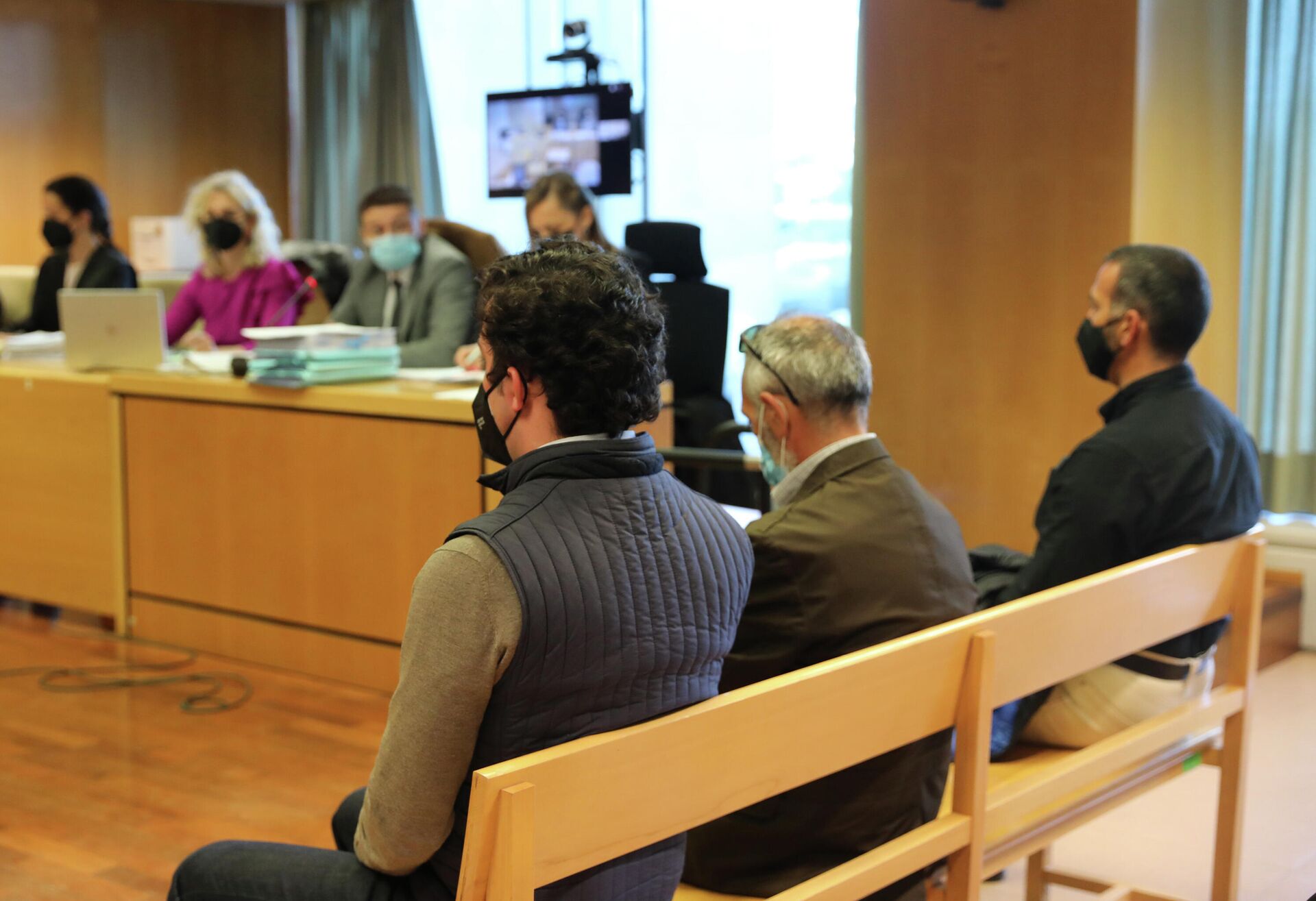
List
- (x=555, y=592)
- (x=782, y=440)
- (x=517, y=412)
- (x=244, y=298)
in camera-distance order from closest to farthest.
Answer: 1. (x=555, y=592)
2. (x=517, y=412)
3. (x=782, y=440)
4. (x=244, y=298)

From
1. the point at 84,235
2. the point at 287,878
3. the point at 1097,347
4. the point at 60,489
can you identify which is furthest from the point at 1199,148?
the point at 84,235

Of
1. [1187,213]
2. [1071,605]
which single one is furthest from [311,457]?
[1187,213]

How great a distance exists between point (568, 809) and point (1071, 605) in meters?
0.87

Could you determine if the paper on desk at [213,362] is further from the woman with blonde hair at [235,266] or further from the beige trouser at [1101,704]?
the beige trouser at [1101,704]

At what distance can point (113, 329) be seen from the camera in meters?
4.02

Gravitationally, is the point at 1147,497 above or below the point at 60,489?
above

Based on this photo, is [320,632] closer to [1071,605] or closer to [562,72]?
[1071,605]

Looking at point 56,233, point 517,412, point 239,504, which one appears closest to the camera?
point 517,412

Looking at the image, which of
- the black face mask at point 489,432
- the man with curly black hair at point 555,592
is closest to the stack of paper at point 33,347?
the black face mask at point 489,432

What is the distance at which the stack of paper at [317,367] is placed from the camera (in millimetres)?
3506

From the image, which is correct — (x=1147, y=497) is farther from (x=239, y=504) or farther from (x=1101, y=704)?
(x=239, y=504)

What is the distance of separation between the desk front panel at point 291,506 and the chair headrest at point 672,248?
1.38 meters

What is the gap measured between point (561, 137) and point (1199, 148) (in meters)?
3.25

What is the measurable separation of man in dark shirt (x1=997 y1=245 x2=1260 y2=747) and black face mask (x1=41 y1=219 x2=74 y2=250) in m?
4.26
